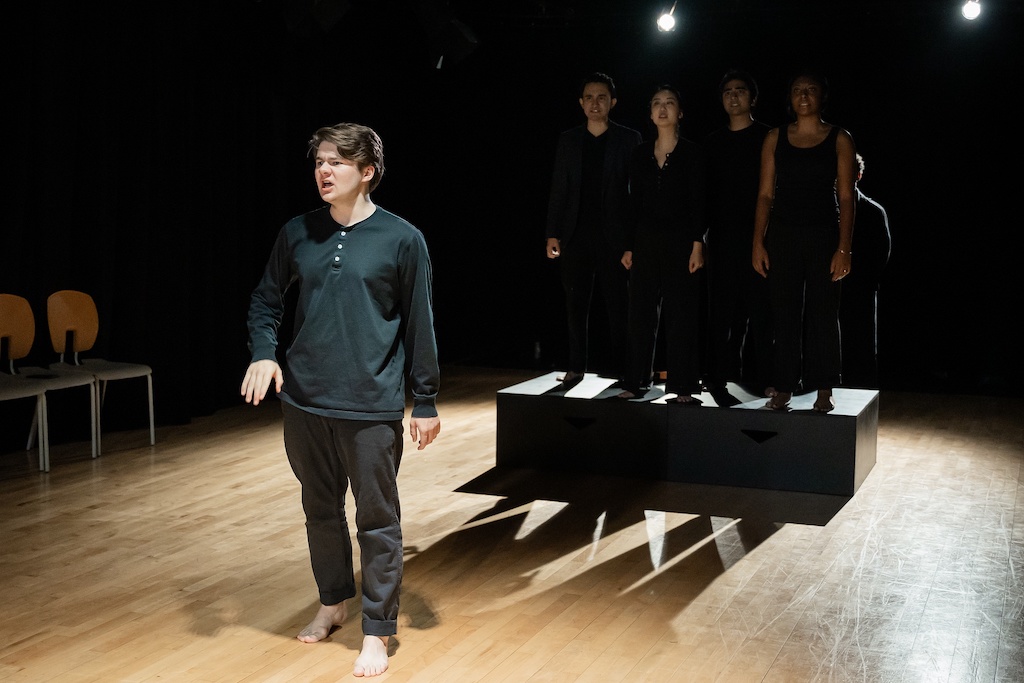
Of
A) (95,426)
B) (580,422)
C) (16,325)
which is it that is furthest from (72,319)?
(580,422)

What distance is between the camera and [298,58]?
729 cm

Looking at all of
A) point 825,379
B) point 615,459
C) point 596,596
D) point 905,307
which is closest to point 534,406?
point 615,459

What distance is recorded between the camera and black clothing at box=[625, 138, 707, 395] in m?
4.83

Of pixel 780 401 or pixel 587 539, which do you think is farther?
pixel 780 401

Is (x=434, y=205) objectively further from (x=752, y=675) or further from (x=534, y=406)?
(x=752, y=675)

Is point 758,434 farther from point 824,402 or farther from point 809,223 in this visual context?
point 809,223

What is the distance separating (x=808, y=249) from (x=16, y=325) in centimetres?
369

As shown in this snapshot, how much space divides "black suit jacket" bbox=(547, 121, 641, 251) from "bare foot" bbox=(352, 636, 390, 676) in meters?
2.86

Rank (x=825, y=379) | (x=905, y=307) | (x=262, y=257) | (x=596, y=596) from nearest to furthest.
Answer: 1. (x=596, y=596)
2. (x=825, y=379)
3. (x=262, y=257)
4. (x=905, y=307)

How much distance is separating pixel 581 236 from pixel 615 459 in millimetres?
1104

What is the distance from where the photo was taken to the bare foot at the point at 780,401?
478 cm

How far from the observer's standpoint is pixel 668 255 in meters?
4.93

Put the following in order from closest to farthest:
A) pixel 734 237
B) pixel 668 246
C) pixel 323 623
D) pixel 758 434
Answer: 1. pixel 323 623
2. pixel 758 434
3. pixel 668 246
4. pixel 734 237

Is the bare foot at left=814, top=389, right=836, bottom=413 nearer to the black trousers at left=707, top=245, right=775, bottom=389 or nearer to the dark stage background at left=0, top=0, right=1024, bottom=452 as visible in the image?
the black trousers at left=707, top=245, right=775, bottom=389
